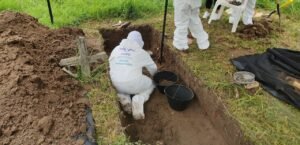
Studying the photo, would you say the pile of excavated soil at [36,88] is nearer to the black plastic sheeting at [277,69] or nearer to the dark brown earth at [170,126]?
the dark brown earth at [170,126]

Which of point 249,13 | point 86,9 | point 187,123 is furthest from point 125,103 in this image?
point 249,13

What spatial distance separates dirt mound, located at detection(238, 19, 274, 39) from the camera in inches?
215

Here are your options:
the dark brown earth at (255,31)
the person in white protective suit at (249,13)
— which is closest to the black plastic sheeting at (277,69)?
the dark brown earth at (255,31)

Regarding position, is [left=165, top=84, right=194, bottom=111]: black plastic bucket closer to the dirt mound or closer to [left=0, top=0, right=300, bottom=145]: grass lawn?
[left=0, top=0, right=300, bottom=145]: grass lawn

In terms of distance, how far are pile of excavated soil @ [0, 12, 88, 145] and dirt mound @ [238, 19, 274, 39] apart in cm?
261

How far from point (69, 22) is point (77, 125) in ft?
8.70

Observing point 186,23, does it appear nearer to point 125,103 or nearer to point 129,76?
point 129,76

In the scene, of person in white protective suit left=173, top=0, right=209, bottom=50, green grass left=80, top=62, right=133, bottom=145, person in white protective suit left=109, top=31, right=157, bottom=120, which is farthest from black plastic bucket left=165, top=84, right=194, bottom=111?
green grass left=80, top=62, right=133, bottom=145

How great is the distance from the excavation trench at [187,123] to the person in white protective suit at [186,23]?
0.24 meters

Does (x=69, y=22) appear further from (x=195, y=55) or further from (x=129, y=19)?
(x=195, y=55)

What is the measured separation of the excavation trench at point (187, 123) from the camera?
413 centimetres

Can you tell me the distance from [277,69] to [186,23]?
4.44ft

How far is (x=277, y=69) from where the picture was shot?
15.3ft

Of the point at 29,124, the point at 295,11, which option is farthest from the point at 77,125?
the point at 295,11
